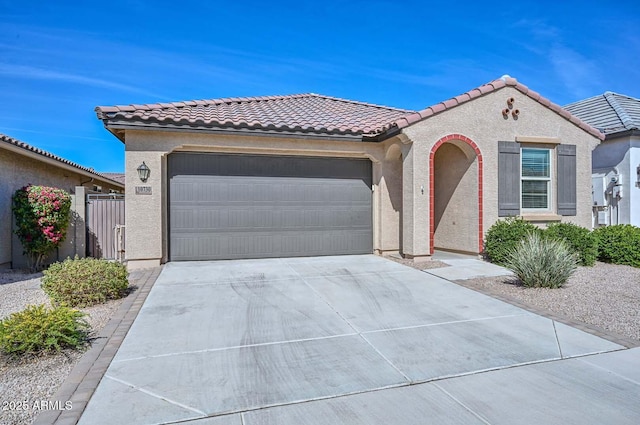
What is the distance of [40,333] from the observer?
4.13 meters

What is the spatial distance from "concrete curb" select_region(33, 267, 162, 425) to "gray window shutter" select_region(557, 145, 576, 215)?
444 inches

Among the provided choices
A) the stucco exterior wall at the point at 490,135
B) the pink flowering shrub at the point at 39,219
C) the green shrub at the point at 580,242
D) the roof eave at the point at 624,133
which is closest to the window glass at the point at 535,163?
the stucco exterior wall at the point at 490,135

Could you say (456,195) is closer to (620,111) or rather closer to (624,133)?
(624,133)

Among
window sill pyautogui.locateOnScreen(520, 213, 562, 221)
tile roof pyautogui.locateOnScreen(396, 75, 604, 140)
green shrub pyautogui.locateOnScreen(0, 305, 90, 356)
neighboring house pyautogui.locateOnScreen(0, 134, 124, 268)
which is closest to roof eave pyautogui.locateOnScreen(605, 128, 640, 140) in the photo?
tile roof pyautogui.locateOnScreen(396, 75, 604, 140)

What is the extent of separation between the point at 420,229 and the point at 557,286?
3.45 m

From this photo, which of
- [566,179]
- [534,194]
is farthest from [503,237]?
[566,179]

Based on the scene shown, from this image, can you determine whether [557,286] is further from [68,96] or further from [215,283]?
[68,96]

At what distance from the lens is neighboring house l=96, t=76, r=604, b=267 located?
968 cm

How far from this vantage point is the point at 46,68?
15125mm

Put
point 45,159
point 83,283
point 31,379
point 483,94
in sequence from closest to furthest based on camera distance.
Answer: point 31,379 < point 83,283 < point 483,94 < point 45,159

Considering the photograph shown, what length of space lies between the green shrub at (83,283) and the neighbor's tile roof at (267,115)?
3969 mm

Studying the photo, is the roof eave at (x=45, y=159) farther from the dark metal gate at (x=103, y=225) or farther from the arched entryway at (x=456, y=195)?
the arched entryway at (x=456, y=195)

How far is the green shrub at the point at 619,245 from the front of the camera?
10117mm

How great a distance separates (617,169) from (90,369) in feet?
52.0
